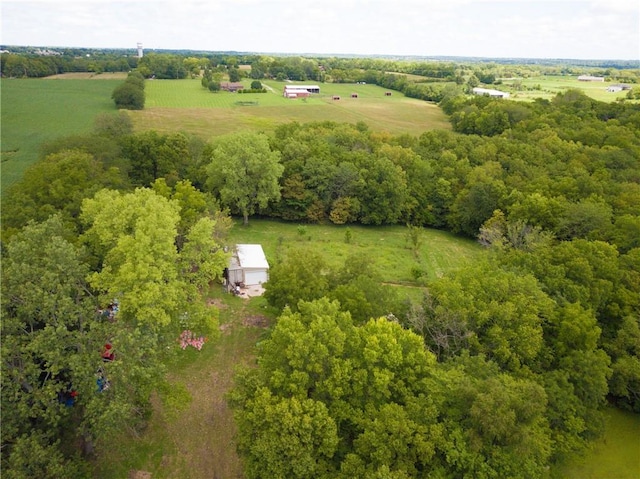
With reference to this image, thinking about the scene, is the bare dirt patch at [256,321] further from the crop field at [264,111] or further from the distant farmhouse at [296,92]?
the distant farmhouse at [296,92]

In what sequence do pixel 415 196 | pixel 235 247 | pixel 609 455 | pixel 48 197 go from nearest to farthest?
pixel 609 455, pixel 48 197, pixel 235 247, pixel 415 196

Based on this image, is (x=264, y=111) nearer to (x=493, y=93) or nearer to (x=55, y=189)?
(x=493, y=93)

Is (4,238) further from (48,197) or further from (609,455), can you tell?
(609,455)

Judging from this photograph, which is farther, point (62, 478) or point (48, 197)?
point (48, 197)

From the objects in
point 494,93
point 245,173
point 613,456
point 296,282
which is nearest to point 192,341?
point 296,282

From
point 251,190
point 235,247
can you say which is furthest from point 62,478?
point 251,190

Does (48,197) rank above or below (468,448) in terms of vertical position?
above
